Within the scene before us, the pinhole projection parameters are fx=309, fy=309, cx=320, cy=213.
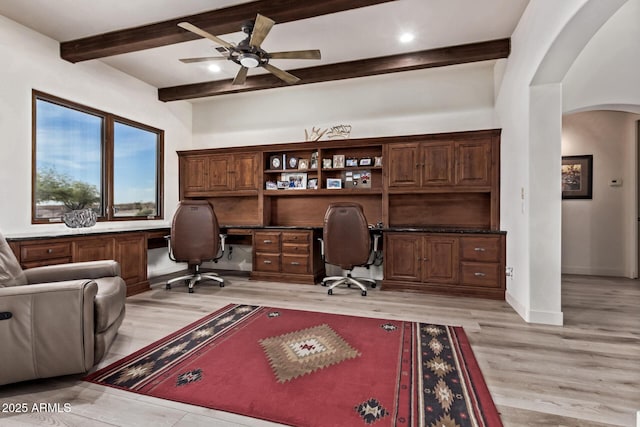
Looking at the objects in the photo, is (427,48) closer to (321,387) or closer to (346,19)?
(346,19)

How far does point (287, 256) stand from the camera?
457 centimetres

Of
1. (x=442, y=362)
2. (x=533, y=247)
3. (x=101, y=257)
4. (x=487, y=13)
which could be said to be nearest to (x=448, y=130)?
(x=487, y=13)

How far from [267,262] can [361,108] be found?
9.21 feet

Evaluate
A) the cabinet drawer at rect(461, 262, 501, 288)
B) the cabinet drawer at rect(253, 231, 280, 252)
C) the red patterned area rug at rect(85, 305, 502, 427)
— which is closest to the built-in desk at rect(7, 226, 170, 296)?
the cabinet drawer at rect(253, 231, 280, 252)

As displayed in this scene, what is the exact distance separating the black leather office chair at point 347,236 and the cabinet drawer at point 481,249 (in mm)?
1198

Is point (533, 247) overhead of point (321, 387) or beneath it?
overhead

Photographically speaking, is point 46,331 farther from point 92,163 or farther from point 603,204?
point 603,204

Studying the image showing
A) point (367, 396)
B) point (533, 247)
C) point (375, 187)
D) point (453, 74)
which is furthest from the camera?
point (375, 187)

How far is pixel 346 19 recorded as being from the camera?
10.4ft

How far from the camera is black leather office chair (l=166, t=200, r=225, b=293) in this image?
3.92 metres

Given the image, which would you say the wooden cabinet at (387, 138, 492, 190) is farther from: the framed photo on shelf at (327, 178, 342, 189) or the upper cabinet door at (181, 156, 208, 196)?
the upper cabinet door at (181, 156, 208, 196)

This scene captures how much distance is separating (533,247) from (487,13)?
2330 millimetres

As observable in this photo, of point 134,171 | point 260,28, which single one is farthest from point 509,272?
point 134,171

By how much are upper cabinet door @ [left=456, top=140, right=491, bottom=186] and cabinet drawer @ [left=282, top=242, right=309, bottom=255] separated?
Answer: 228 centimetres
